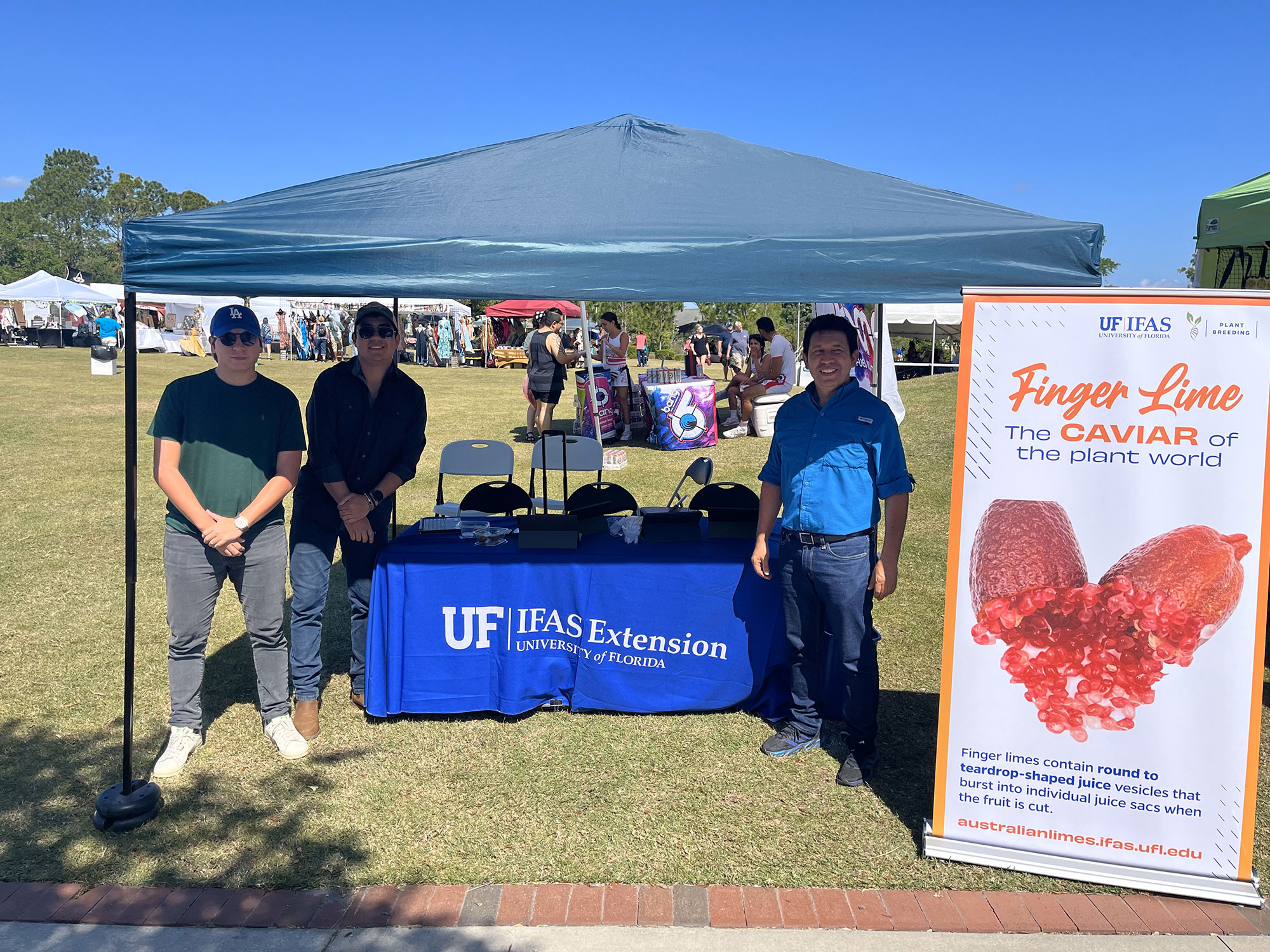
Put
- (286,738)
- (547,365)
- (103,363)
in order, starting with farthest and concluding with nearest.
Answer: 1. (103,363)
2. (547,365)
3. (286,738)

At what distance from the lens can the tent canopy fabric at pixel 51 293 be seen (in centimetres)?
3322

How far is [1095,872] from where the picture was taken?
2959mm

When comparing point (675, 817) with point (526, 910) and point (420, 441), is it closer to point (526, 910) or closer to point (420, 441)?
point (526, 910)

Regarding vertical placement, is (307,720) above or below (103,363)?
below

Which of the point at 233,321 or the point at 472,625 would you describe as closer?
the point at 233,321

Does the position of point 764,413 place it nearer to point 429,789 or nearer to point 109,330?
point 429,789

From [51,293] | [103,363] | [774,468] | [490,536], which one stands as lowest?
[490,536]

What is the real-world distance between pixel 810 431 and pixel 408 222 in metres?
1.75

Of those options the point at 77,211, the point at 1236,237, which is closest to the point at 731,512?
the point at 1236,237

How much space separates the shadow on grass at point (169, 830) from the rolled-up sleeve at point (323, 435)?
1.23 metres

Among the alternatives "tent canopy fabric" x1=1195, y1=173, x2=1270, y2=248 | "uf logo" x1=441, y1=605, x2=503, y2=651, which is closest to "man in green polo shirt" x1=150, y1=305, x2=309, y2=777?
"uf logo" x1=441, y1=605, x2=503, y2=651

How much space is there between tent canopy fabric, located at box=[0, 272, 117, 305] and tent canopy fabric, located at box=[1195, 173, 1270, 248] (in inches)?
1394

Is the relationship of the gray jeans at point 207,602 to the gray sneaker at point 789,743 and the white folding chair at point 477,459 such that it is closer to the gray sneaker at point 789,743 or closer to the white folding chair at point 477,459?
the white folding chair at point 477,459

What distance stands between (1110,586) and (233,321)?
3270mm
